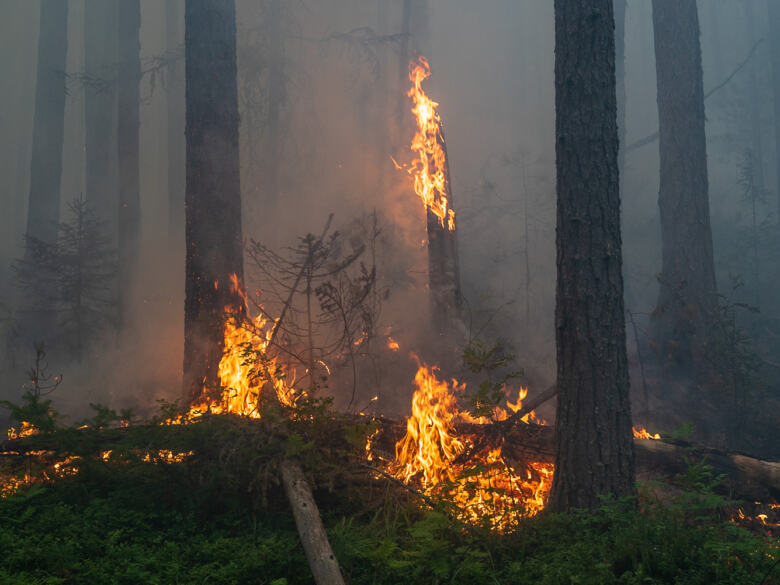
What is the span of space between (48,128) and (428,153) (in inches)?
604

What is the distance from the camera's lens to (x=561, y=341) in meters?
5.01

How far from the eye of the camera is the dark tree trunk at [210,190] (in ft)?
26.8

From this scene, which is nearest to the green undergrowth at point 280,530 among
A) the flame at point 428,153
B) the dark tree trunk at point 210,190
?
the dark tree trunk at point 210,190

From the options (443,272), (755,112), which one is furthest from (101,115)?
(755,112)

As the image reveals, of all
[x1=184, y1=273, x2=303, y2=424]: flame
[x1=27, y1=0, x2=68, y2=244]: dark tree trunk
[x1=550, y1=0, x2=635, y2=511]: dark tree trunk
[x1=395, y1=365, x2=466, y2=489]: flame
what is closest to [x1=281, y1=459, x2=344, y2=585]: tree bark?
[x1=184, y1=273, x2=303, y2=424]: flame

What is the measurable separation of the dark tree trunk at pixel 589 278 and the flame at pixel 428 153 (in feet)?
21.2

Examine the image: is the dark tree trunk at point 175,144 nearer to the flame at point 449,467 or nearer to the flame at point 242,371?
the flame at point 242,371

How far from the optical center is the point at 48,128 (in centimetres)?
1939

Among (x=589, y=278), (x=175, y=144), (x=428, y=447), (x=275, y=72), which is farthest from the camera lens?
(x=175, y=144)

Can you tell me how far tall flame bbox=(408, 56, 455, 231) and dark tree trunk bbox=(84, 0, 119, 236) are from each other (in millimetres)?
12643

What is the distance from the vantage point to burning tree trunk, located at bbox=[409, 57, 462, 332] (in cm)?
1177

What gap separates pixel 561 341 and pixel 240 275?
17.5 feet

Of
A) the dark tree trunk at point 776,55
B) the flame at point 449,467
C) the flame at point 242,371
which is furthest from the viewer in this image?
the dark tree trunk at point 776,55

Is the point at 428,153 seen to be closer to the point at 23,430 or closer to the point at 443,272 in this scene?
the point at 443,272
